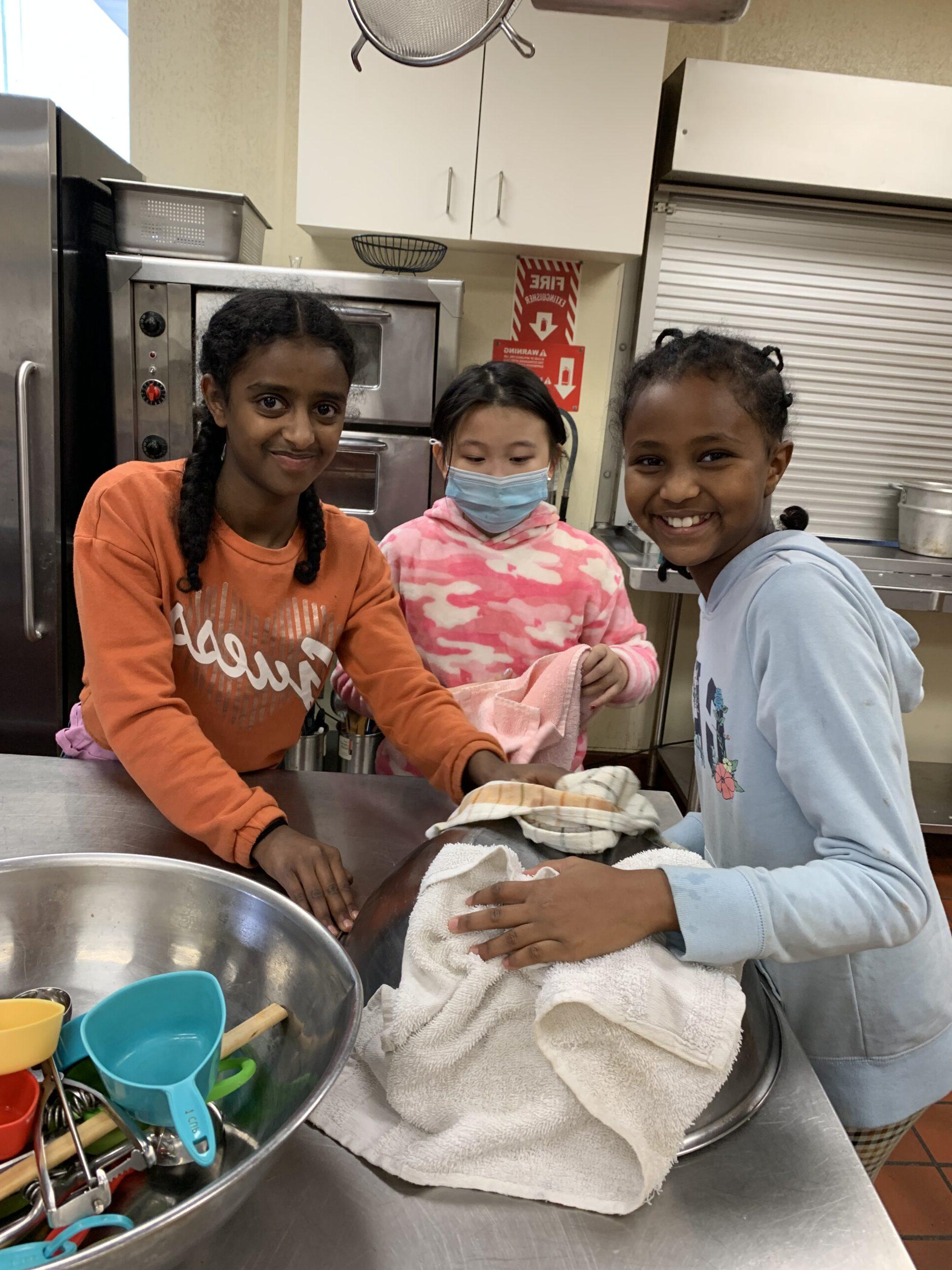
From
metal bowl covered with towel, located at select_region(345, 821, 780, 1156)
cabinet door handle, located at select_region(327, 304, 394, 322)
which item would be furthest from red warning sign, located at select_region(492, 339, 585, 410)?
metal bowl covered with towel, located at select_region(345, 821, 780, 1156)

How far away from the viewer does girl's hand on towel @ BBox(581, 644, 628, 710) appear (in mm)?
1468

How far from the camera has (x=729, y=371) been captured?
2.93 feet

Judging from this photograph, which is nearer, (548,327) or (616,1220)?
(616,1220)

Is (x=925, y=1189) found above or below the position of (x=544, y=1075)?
below

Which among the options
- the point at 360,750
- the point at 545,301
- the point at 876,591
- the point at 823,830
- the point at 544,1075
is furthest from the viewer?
the point at 545,301

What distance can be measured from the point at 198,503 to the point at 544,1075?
0.89m

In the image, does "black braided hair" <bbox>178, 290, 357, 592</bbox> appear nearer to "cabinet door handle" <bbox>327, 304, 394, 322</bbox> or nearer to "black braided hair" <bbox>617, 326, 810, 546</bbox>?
"black braided hair" <bbox>617, 326, 810, 546</bbox>

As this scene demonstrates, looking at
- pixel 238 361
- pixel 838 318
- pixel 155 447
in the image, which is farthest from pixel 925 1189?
pixel 838 318

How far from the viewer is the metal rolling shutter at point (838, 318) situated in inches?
127

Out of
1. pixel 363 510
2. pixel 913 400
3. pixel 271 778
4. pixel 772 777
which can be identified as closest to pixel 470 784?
pixel 271 778

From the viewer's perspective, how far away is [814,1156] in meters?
0.64

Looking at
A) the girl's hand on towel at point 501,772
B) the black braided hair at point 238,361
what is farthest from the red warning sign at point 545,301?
the girl's hand on towel at point 501,772

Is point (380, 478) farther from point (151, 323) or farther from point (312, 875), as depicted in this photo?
point (312, 875)

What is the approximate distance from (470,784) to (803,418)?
2.74 m
